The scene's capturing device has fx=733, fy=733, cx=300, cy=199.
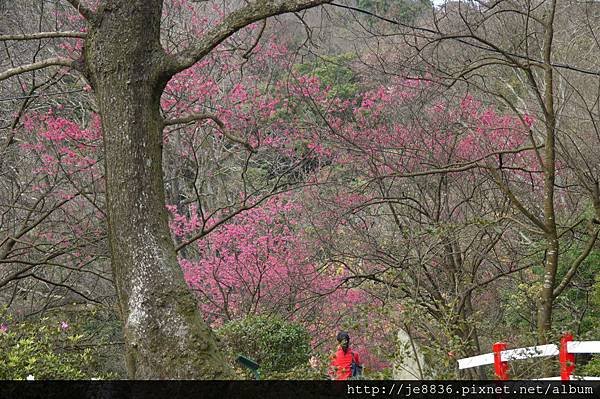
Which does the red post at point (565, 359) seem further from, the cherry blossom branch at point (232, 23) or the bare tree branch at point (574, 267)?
the cherry blossom branch at point (232, 23)

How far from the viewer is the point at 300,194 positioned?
41.9 ft

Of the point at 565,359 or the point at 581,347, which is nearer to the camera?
the point at 565,359

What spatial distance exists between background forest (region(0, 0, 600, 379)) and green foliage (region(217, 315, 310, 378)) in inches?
1.0

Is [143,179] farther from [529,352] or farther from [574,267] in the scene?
[574,267]

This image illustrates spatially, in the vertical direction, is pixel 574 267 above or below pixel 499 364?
above

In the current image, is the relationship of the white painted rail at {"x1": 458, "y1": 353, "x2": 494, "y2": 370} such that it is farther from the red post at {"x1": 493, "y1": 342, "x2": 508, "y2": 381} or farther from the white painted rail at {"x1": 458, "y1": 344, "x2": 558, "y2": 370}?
the red post at {"x1": 493, "y1": 342, "x2": 508, "y2": 381}

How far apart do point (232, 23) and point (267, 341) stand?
5136 millimetres

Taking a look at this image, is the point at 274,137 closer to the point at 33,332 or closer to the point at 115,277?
the point at 33,332

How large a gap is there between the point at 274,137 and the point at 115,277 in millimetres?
8784

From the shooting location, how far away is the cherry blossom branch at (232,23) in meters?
4.59

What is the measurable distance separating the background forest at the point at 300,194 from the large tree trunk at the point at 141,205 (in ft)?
0.05

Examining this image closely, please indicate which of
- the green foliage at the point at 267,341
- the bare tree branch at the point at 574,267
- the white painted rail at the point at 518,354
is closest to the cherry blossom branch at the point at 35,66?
the white painted rail at the point at 518,354

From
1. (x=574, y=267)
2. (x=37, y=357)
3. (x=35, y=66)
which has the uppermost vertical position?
(x=35, y=66)

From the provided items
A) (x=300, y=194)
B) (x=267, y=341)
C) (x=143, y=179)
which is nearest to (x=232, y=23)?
(x=143, y=179)
